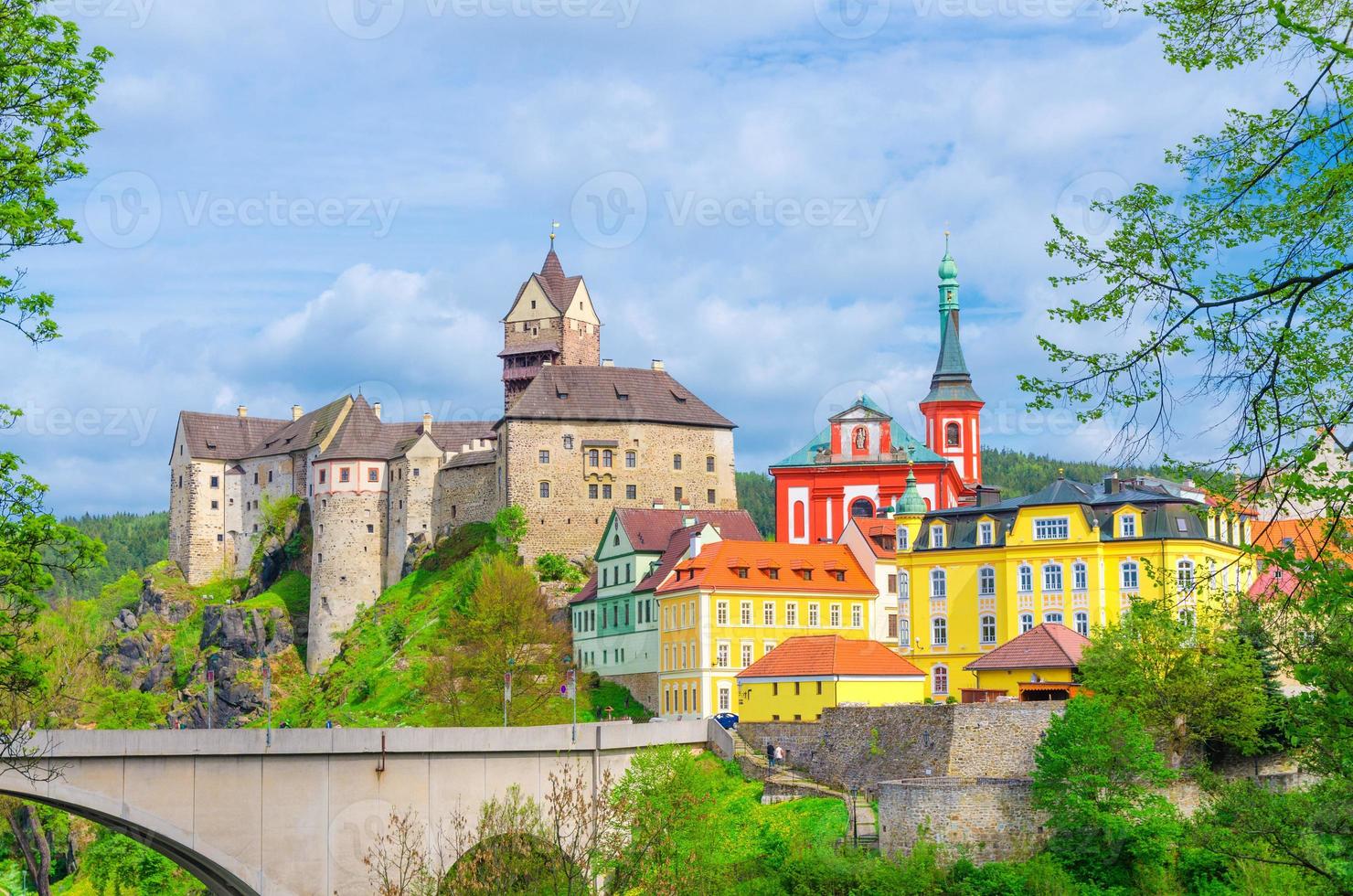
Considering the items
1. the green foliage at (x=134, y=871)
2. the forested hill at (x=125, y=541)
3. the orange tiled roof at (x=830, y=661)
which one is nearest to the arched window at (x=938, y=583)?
the orange tiled roof at (x=830, y=661)

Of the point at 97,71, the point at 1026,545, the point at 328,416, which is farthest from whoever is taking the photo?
the point at 328,416

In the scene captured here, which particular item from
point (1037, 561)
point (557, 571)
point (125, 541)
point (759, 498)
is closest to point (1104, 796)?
point (1037, 561)

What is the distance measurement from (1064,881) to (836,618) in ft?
87.8

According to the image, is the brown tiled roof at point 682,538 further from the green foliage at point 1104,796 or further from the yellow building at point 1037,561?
the green foliage at point 1104,796

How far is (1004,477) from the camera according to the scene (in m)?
148

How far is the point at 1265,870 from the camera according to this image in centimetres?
4028

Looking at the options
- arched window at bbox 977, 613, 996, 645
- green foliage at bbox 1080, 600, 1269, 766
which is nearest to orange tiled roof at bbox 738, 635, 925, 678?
arched window at bbox 977, 613, 996, 645

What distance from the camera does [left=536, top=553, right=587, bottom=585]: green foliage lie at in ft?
289

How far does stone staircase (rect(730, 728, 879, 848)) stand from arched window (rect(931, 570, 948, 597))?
478 inches

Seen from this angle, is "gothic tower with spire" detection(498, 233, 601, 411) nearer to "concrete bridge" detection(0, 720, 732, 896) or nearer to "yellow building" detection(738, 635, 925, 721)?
"yellow building" detection(738, 635, 925, 721)

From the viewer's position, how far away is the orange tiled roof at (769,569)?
6769cm

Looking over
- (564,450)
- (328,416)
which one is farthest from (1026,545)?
(328,416)

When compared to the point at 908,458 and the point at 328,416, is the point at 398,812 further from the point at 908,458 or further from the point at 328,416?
the point at 328,416

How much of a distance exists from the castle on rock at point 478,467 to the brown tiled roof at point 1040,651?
3666 centimetres
